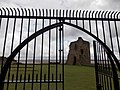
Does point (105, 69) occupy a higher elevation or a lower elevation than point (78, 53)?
lower

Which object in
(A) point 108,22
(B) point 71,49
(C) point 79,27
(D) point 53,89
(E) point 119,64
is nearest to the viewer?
(E) point 119,64

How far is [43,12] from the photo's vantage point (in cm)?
394

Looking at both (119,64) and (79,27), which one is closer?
(119,64)

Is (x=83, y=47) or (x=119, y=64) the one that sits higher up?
(x=83, y=47)

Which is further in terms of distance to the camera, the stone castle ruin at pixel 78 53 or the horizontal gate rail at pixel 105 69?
the stone castle ruin at pixel 78 53

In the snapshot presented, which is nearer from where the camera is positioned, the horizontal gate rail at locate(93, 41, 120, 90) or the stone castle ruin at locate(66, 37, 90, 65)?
the horizontal gate rail at locate(93, 41, 120, 90)

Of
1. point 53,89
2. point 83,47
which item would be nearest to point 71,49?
point 83,47

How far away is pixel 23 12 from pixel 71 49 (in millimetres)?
19564

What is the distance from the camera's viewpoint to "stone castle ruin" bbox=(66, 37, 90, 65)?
23.1 metres

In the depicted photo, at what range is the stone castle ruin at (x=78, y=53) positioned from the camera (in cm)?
2306

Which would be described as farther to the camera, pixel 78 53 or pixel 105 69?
pixel 78 53

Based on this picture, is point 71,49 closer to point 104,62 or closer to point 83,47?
point 83,47

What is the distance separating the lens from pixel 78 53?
23.4 m

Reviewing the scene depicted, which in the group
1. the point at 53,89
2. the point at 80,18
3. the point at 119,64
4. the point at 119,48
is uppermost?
the point at 80,18
